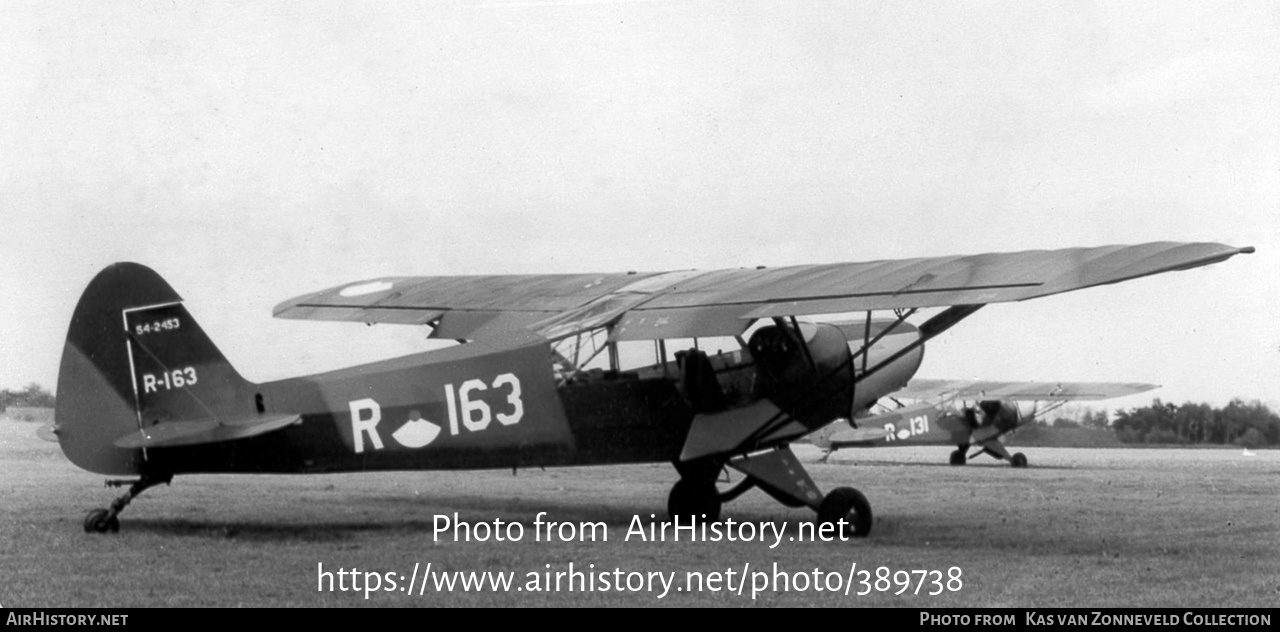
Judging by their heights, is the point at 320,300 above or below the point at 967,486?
above

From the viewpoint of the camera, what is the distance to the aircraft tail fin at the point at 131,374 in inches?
314

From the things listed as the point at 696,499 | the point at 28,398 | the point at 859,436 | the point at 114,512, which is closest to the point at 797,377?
the point at 696,499

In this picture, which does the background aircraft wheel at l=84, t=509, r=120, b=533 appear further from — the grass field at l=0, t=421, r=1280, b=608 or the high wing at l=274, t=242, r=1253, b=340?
the high wing at l=274, t=242, r=1253, b=340

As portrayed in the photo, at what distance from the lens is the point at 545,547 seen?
26.8 ft

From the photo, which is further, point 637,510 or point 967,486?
point 967,486

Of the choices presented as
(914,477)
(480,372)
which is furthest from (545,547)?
(914,477)

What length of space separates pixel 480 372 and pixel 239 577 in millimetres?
2313

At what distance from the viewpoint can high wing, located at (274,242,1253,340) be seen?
7715mm

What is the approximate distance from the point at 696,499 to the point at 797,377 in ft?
4.49

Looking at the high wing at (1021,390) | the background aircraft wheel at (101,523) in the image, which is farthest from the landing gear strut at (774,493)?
the high wing at (1021,390)

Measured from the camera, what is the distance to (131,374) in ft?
26.5

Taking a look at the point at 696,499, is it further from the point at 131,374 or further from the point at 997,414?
the point at 997,414

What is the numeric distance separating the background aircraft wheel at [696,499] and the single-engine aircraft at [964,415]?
10.3m
